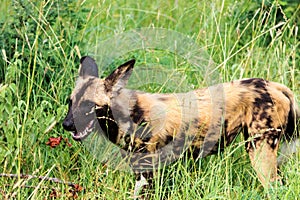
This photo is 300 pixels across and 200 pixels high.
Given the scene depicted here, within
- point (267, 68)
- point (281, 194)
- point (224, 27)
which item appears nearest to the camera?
point (281, 194)

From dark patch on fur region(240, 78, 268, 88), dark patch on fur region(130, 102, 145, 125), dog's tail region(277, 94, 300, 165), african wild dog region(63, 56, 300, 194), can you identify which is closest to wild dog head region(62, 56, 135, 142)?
african wild dog region(63, 56, 300, 194)

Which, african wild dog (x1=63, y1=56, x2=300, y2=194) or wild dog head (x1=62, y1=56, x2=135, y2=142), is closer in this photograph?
wild dog head (x1=62, y1=56, x2=135, y2=142)

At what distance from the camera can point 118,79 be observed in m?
3.72

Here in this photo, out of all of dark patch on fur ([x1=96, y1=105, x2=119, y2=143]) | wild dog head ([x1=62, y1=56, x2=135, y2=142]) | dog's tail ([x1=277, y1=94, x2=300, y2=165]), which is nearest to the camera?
wild dog head ([x1=62, y1=56, x2=135, y2=142])

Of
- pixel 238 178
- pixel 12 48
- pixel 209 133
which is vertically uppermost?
pixel 12 48

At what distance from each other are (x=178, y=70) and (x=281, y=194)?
142 centimetres

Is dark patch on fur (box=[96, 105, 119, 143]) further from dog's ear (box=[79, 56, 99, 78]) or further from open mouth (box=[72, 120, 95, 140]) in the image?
dog's ear (box=[79, 56, 99, 78])

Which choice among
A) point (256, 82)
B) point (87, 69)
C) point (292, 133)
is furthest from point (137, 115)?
point (292, 133)

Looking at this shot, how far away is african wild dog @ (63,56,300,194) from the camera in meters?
3.74

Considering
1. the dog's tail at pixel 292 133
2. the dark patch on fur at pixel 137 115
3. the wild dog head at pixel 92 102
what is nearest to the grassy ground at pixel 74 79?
the dog's tail at pixel 292 133

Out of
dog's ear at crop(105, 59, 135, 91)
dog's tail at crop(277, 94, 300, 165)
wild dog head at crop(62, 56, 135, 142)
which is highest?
dog's ear at crop(105, 59, 135, 91)

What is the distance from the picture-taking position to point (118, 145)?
387 cm

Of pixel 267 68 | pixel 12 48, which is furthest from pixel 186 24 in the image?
pixel 12 48

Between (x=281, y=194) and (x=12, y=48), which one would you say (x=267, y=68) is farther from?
(x=12, y=48)
